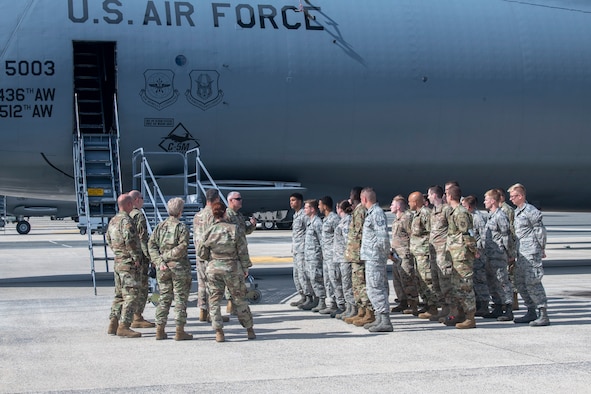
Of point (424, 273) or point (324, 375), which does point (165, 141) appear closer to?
point (424, 273)

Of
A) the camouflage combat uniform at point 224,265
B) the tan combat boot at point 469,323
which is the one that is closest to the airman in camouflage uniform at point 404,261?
the tan combat boot at point 469,323

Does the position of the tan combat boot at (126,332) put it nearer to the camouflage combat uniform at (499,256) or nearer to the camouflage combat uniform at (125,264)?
the camouflage combat uniform at (125,264)

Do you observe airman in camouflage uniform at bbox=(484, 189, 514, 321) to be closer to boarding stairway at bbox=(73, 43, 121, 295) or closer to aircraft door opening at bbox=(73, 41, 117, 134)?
boarding stairway at bbox=(73, 43, 121, 295)

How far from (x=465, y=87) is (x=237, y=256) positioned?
837cm

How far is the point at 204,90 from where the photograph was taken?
15547 mm

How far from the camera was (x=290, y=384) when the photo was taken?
746 centimetres

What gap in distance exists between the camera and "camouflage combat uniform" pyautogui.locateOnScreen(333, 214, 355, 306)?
11.3m

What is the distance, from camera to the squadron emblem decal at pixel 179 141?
15.6 meters

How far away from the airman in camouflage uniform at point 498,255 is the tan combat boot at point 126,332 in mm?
4933

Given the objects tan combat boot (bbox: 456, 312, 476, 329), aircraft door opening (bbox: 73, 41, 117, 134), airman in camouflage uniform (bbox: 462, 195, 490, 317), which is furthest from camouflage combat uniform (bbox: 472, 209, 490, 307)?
aircraft door opening (bbox: 73, 41, 117, 134)

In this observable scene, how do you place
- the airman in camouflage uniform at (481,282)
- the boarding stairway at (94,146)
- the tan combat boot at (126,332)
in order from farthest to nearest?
the boarding stairway at (94,146)
the airman in camouflage uniform at (481,282)
the tan combat boot at (126,332)

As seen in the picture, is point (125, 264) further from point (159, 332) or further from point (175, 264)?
point (159, 332)

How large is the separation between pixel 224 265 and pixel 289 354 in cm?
143

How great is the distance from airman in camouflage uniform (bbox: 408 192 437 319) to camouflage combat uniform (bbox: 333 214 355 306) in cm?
A: 98
